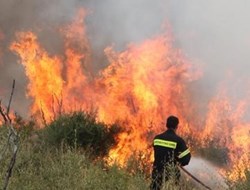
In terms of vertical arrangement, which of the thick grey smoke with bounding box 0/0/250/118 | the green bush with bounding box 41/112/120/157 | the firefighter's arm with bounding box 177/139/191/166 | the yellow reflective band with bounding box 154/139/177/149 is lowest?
the firefighter's arm with bounding box 177/139/191/166

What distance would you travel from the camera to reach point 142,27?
16.0m

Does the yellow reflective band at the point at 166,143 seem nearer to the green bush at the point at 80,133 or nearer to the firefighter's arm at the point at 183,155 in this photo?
the firefighter's arm at the point at 183,155

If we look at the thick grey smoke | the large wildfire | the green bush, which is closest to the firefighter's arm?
the large wildfire

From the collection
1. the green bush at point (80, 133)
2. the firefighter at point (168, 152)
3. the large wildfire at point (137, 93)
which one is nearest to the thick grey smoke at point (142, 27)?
the large wildfire at point (137, 93)

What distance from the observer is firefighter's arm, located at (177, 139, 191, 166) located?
724 cm

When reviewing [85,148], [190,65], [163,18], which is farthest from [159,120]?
[163,18]

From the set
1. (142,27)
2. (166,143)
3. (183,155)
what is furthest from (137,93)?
(183,155)

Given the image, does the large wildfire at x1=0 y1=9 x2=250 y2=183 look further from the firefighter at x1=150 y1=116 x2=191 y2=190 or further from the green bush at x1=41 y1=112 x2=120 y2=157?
the firefighter at x1=150 y1=116 x2=191 y2=190

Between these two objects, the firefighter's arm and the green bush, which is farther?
the green bush

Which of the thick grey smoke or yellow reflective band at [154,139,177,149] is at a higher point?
the thick grey smoke

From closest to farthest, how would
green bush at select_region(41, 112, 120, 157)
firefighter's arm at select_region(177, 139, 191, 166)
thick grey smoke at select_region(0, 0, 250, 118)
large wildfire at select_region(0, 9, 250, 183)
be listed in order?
1. firefighter's arm at select_region(177, 139, 191, 166)
2. green bush at select_region(41, 112, 120, 157)
3. large wildfire at select_region(0, 9, 250, 183)
4. thick grey smoke at select_region(0, 0, 250, 118)

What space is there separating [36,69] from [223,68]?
6.60 metres

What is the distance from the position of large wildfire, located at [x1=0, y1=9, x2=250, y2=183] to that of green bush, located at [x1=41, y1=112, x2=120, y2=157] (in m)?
0.46

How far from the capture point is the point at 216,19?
1516 centimetres
